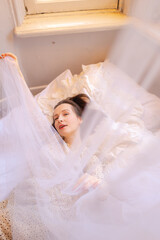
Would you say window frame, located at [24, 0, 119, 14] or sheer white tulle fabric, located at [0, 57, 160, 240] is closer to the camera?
sheer white tulle fabric, located at [0, 57, 160, 240]

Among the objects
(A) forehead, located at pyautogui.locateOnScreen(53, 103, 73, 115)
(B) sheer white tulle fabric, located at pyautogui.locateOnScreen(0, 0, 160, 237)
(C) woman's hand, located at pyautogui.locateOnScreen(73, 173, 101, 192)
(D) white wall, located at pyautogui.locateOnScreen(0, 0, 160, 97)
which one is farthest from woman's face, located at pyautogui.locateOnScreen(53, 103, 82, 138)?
(D) white wall, located at pyautogui.locateOnScreen(0, 0, 160, 97)

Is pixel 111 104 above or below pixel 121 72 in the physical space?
below

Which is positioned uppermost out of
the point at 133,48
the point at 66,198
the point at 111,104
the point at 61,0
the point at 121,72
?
the point at 61,0

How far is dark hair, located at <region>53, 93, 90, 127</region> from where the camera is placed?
1096 mm

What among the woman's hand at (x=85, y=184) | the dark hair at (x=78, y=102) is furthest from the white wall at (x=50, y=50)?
the woman's hand at (x=85, y=184)

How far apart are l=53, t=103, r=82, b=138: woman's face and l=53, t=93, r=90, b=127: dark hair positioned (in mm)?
30

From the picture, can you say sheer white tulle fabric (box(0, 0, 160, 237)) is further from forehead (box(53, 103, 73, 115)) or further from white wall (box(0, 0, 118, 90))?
white wall (box(0, 0, 118, 90))

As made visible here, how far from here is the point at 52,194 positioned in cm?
73

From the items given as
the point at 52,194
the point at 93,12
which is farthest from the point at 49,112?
the point at 93,12

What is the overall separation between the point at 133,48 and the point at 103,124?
0.82 feet

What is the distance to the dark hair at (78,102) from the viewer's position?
43.1 inches

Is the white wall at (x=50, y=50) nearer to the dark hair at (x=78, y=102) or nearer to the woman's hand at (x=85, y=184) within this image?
the dark hair at (x=78, y=102)

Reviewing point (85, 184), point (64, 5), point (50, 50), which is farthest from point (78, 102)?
point (64, 5)

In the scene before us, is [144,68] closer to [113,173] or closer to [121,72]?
[121,72]
